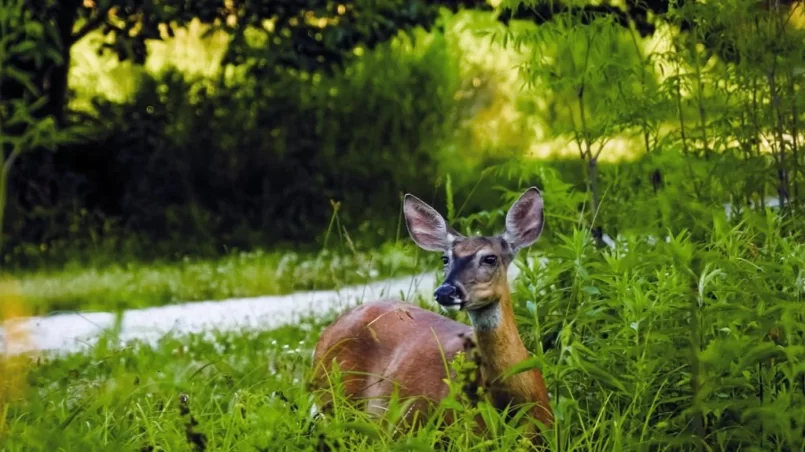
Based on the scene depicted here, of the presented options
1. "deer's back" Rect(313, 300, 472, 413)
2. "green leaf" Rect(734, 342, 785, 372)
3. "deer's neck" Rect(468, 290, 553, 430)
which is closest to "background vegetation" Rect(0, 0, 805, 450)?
"green leaf" Rect(734, 342, 785, 372)

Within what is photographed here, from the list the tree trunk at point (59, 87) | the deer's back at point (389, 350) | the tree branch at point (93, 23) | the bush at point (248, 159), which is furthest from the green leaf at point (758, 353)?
the tree trunk at point (59, 87)

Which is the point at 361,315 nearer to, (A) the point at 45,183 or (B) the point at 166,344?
(B) the point at 166,344

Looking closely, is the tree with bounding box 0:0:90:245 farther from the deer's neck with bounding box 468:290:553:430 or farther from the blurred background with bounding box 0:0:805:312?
the deer's neck with bounding box 468:290:553:430

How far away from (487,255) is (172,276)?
6359mm

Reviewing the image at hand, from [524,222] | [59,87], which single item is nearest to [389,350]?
[524,222]

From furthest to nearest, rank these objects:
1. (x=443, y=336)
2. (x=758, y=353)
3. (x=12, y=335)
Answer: (x=443, y=336) → (x=758, y=353) → (x=12, y=335)

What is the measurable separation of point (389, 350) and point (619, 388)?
904 millimetres

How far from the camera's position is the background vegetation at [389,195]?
4613 millimetres

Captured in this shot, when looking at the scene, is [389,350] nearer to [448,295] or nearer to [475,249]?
[475,249]

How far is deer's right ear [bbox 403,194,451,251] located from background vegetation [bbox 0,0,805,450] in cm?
39

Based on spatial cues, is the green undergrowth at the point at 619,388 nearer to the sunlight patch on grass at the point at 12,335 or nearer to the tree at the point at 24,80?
the sunlight patch on grass at the point at 12,335

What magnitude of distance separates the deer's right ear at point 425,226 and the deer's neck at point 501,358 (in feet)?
1.19

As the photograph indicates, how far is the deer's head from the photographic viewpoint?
4465mm

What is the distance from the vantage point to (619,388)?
15.6ft
